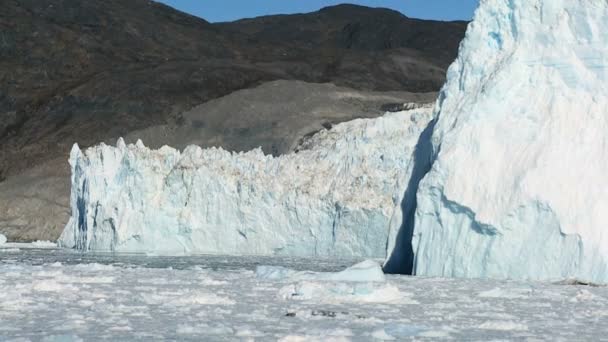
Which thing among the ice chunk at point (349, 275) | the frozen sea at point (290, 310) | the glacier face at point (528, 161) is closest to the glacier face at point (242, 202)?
the glacier face at point (528, 161)

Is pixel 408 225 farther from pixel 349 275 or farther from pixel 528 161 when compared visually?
pixel 349 275

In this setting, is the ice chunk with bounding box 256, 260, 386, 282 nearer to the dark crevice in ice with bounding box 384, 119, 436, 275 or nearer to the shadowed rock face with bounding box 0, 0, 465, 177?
the dark crevice in ice with bounding box 384, 119, 436, 275

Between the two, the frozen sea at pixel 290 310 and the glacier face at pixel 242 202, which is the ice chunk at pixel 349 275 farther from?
the glacier face at pixel 242 202

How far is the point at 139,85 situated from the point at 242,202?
245 feet

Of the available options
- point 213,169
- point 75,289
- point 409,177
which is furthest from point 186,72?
point 75,289

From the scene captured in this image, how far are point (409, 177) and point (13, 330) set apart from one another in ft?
58.0

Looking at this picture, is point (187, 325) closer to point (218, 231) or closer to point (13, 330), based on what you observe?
point (13, 330)

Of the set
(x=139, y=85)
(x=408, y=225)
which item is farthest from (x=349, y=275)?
(x=139, y=85)

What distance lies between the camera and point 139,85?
118m

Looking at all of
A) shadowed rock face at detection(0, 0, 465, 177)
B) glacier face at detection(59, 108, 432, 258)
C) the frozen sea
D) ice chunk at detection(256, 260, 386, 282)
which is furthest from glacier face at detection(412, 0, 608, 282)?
shadowed rock face at detection(0, 0, 465, 177)

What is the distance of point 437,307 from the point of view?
17.7 metres

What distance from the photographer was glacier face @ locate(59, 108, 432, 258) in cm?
4588

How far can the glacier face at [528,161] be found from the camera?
23734 millimetres

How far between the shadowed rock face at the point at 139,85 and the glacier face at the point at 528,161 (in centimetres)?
5387
